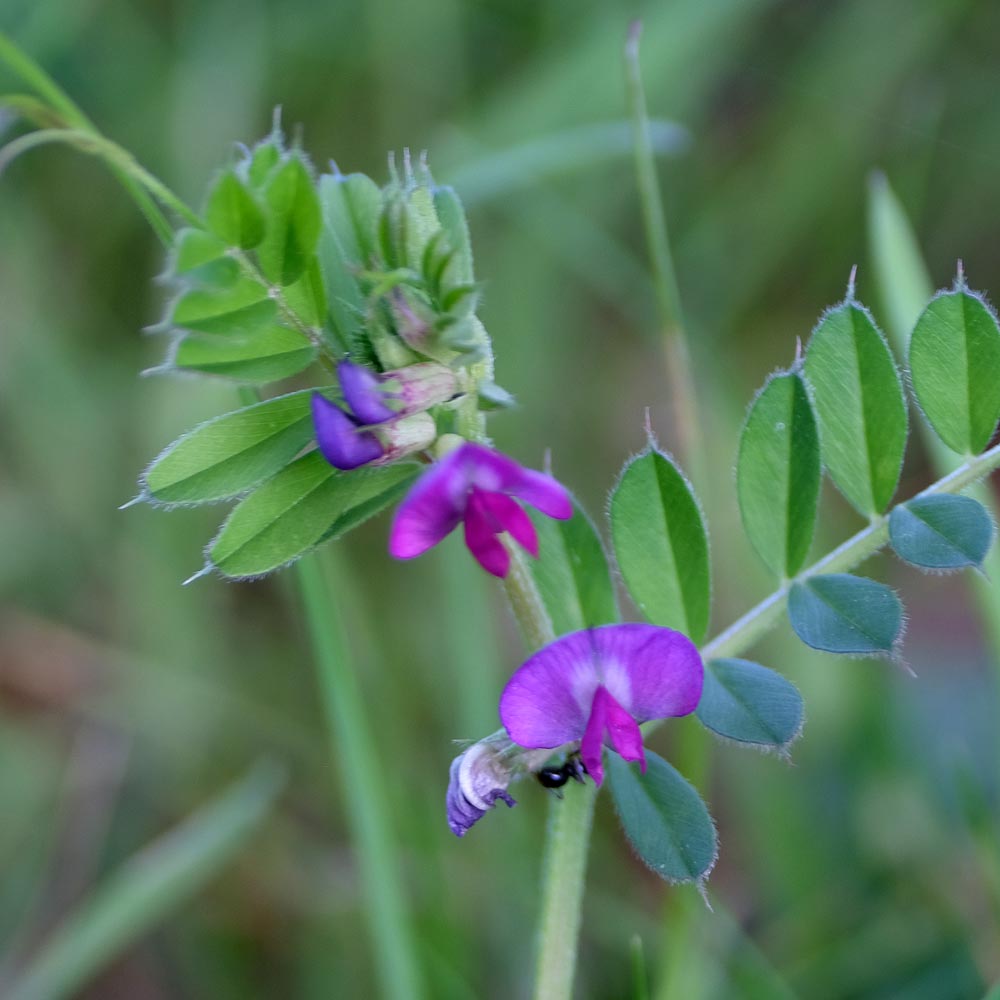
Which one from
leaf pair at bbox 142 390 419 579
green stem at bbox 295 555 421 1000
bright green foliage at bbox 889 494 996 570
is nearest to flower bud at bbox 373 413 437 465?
leaf pair at bbox 142 390 419 579

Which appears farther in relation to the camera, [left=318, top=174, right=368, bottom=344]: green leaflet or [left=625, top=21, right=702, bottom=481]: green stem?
[left=625, top=21, right=702, bottom=481]: green stem

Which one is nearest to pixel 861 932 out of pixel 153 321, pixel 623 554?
pixel 623 554

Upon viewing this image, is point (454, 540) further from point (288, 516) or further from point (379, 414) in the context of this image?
point (379, 414)

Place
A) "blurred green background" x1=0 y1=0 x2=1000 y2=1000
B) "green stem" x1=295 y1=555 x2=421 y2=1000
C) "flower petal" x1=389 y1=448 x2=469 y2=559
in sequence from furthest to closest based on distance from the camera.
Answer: "blurred green background" x1=0 y1=0 x2=1000 y2=1000 → "green stem" x1=295 y1=555 x2=421 y2=1000 → "flower petal" x1=389 y1=448 x2=469 y2=559

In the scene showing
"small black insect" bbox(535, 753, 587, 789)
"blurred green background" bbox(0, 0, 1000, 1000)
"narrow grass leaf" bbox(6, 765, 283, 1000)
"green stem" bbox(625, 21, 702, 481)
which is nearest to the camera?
"small black insect" bbox(535, 753, 587, 789)

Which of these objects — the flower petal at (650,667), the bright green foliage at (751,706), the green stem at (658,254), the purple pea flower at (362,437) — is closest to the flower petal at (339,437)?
the purple pea flower at (362,437)

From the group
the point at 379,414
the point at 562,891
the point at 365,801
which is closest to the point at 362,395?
the point at 379,414

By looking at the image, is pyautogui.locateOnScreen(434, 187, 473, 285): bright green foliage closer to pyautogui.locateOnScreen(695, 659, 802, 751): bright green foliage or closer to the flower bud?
the flower bud
